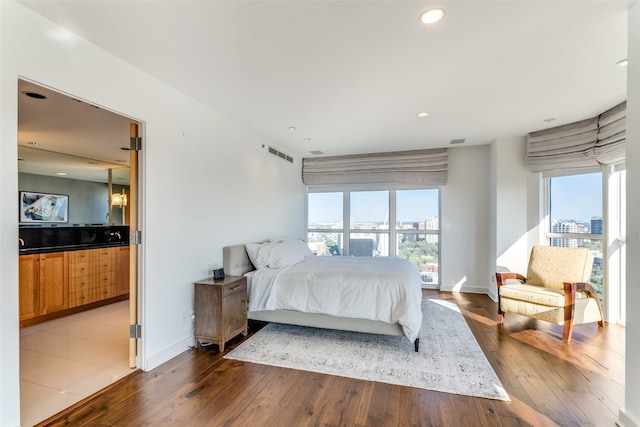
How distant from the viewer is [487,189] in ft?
16.7

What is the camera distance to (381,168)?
5.51 metres

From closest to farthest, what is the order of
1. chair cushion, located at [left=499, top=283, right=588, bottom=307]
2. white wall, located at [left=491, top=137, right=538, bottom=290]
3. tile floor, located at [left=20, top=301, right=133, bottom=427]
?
tile floor, located at [left=20, top=301, right=133, bottom=427] < chair cushion, located at [left=499, top=283, right=588, bottom=307] < white wall, located at [left=491, top=137, right=538, bottom=290]

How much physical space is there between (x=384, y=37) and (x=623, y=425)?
285 centimetres

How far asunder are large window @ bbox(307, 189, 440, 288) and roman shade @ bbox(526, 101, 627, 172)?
1.66 metres

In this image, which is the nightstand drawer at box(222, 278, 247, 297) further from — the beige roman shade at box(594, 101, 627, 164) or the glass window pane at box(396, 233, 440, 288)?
the beige roman shade at box(594, 101, 627, 164)

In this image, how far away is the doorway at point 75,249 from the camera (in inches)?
92.4

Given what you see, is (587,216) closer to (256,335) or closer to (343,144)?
(343,144)

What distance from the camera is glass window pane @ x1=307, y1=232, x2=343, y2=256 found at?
239 inches

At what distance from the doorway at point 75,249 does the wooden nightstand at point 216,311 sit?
56 cm

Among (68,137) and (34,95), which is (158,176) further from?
(68,137)

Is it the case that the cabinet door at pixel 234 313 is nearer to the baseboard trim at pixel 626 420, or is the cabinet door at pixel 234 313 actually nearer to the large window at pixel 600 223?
the baseboard trim at pixel 626 420

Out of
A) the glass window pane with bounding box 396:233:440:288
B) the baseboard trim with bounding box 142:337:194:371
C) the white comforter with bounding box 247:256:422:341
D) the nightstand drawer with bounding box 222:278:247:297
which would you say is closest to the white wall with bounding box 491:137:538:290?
the glass window pane with bounding box 396:233:440:288

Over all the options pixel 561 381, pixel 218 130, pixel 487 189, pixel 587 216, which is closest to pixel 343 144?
pixel 218 130

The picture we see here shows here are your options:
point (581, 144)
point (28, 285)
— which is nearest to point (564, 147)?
point (581, 144)
